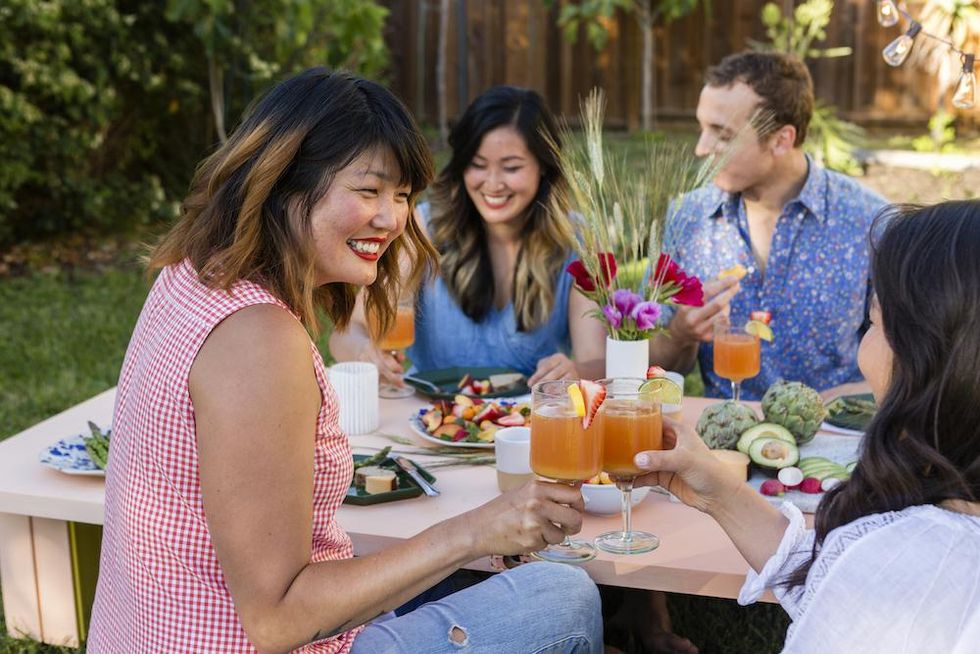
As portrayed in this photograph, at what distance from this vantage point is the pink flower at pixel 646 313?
8.80ft

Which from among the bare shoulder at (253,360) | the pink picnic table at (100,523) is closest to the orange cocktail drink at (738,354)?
the pink picnic table at (100,523)

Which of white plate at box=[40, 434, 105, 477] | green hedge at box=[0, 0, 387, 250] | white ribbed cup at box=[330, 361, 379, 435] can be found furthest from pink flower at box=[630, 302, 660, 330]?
green hedge at box=[0, 0, 387, 250]

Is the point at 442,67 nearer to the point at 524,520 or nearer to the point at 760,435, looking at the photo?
the point at 760,435

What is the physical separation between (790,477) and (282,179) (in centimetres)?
124

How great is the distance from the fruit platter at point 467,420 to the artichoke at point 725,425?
0.42 m

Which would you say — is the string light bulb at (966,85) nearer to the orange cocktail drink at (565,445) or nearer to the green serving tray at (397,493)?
the orange cocktail drink at (565,445)

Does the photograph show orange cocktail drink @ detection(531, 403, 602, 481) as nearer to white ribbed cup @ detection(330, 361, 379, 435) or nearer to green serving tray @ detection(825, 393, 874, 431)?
white ribbed cup @ detection(330, 361, 379, 435)

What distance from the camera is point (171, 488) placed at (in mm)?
1740

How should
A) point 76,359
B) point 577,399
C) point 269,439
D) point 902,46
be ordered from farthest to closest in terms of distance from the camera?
1. point 76,359
2. point 902,46
3. point 577,399
4. point 269,439

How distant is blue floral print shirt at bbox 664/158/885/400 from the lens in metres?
3.74

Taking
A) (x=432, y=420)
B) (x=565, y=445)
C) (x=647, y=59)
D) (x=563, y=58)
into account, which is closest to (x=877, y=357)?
(x=565, y=445)

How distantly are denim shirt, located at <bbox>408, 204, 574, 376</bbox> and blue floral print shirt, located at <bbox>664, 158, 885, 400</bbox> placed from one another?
383 mm

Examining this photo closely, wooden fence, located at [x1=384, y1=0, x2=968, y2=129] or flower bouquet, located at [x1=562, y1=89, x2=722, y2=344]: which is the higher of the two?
wooden fence, located at [x1=384, y1=0, x2=968, y2=129]

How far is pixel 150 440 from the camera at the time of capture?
1.73 m
